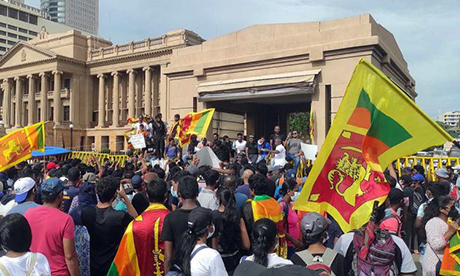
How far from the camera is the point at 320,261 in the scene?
125 inches

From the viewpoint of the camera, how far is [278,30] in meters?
16.6

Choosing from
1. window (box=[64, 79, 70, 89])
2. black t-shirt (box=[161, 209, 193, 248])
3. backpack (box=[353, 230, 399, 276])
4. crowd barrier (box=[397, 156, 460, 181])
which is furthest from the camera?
window (box=[64, 79, 70, 89])

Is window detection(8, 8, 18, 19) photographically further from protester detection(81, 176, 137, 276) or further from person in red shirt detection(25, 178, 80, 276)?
person in red shirt detection(25, 178, 80, 276)

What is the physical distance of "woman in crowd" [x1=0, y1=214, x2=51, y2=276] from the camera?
2.90 meters

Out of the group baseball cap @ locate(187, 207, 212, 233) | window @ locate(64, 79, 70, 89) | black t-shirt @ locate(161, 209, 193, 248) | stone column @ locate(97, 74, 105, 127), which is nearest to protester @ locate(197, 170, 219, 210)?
black t-shirt @ locate(161, 209, 193, 248)

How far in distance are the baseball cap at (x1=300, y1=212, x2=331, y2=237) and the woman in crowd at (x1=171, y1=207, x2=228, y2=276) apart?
2.40 ft

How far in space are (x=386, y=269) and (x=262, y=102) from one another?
17307mm

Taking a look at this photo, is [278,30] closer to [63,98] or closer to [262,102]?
[262,102]

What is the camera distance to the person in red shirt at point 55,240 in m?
3.61

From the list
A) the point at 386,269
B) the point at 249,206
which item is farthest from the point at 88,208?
the point at 386,269

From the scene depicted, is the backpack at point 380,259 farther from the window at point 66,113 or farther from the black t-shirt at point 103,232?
the window at point 66,113

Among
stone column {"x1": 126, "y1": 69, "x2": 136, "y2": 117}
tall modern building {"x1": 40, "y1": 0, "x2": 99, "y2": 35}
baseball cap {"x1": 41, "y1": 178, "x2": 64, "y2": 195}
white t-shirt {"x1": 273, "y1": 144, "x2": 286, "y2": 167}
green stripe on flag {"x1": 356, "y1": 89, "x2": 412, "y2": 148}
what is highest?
tall modern building {"x1": 40, "y1": 0, "x2": 99, "y2": 35}

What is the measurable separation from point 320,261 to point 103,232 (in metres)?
2.24

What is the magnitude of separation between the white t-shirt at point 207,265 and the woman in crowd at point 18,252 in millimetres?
1085
